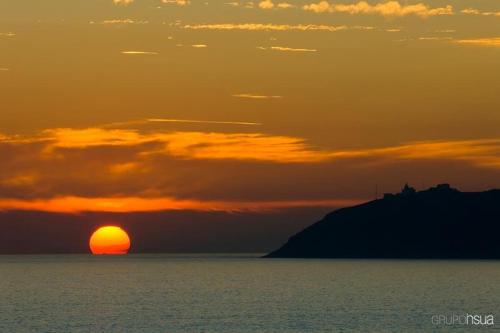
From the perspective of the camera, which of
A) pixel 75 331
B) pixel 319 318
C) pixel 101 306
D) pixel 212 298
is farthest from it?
pixel 212 298

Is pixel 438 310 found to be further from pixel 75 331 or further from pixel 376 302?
pixel 75 331

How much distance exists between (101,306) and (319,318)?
4195 cm

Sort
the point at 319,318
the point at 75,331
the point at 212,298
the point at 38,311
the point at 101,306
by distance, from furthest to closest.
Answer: the point at 212,298
the point at 101,306
the point at 38,311
the point at 319,318
the point at 75,331

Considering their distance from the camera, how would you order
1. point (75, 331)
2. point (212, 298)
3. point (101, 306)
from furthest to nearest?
1. point (212, 298)
2. point (101, 306)
3. point (75, 331)

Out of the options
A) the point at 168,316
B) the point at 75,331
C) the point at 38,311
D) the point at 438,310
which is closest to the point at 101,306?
the point at 38,311

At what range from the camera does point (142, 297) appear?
189 metres

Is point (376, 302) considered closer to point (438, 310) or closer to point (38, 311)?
point (438, 310)

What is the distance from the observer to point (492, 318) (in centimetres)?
13850

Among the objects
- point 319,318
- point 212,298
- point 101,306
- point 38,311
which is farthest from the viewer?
point 212,298

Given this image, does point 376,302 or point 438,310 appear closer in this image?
point 438,310

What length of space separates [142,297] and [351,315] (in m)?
58.6

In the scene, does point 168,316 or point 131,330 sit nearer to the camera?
point 131,330

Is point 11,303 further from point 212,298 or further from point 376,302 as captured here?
point 376,302

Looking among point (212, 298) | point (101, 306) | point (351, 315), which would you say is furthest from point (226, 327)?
point (212, 298)
